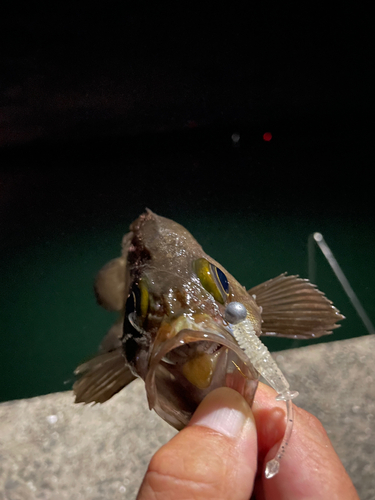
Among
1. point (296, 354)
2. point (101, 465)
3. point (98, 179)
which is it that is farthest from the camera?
point (98, 179)

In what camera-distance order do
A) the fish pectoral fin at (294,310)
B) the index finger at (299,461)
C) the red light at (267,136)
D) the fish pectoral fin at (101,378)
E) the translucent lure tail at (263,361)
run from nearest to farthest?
the translucent lure tail at (263,361) → the index finger at (299,461) → the fish pectoral fin at (101,378) → the fish pectoral fin at (294,310) → the red light at (267,136)

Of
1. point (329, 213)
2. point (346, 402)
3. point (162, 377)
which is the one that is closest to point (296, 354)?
point (346, 402)

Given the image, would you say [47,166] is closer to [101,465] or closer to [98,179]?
[98,179]

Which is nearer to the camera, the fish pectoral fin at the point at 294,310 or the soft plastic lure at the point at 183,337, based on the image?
the soft plastic lure at the point at 183,337

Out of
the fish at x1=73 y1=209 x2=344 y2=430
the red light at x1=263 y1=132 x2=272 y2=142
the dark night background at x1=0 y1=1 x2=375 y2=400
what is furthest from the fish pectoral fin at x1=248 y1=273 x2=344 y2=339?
the red light at x1=263 y1=132 x2=272 y2=142

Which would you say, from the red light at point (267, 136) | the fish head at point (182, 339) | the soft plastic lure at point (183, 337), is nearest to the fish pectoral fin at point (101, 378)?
the soft plastic lure at point (183, 337)

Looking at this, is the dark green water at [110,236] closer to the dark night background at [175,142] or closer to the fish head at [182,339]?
the dark night background at [175,142]
